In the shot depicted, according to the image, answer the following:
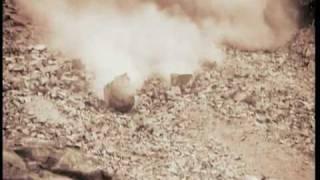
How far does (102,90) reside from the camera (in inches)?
62.0

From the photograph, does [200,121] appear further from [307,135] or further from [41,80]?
[41,80]

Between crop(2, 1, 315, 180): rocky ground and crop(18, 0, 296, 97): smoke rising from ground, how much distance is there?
0.03 meters

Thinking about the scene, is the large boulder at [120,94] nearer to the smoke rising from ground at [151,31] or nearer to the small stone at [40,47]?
the smoke rising from ground at [151,31]

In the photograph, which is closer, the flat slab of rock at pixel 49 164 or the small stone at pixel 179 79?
the flat slab of rock at pixel 49 164

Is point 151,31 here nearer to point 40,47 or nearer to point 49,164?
point 40,47

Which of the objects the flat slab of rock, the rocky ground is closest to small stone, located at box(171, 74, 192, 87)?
the rocky ground

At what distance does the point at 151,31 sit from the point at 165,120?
0.75 ft

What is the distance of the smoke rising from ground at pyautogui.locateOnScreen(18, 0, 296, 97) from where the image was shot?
1577mm

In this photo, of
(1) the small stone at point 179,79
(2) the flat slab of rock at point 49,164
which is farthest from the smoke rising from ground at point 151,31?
(2) the flat slab of rock at point 49,164

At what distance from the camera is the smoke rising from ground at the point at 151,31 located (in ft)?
5.17

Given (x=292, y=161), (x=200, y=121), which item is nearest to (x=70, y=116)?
(x=200, y=121)

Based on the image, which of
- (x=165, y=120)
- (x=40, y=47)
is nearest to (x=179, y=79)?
(x=165, y=120)

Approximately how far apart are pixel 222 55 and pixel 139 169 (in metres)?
0.36

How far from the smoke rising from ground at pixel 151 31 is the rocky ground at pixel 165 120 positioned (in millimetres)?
33
